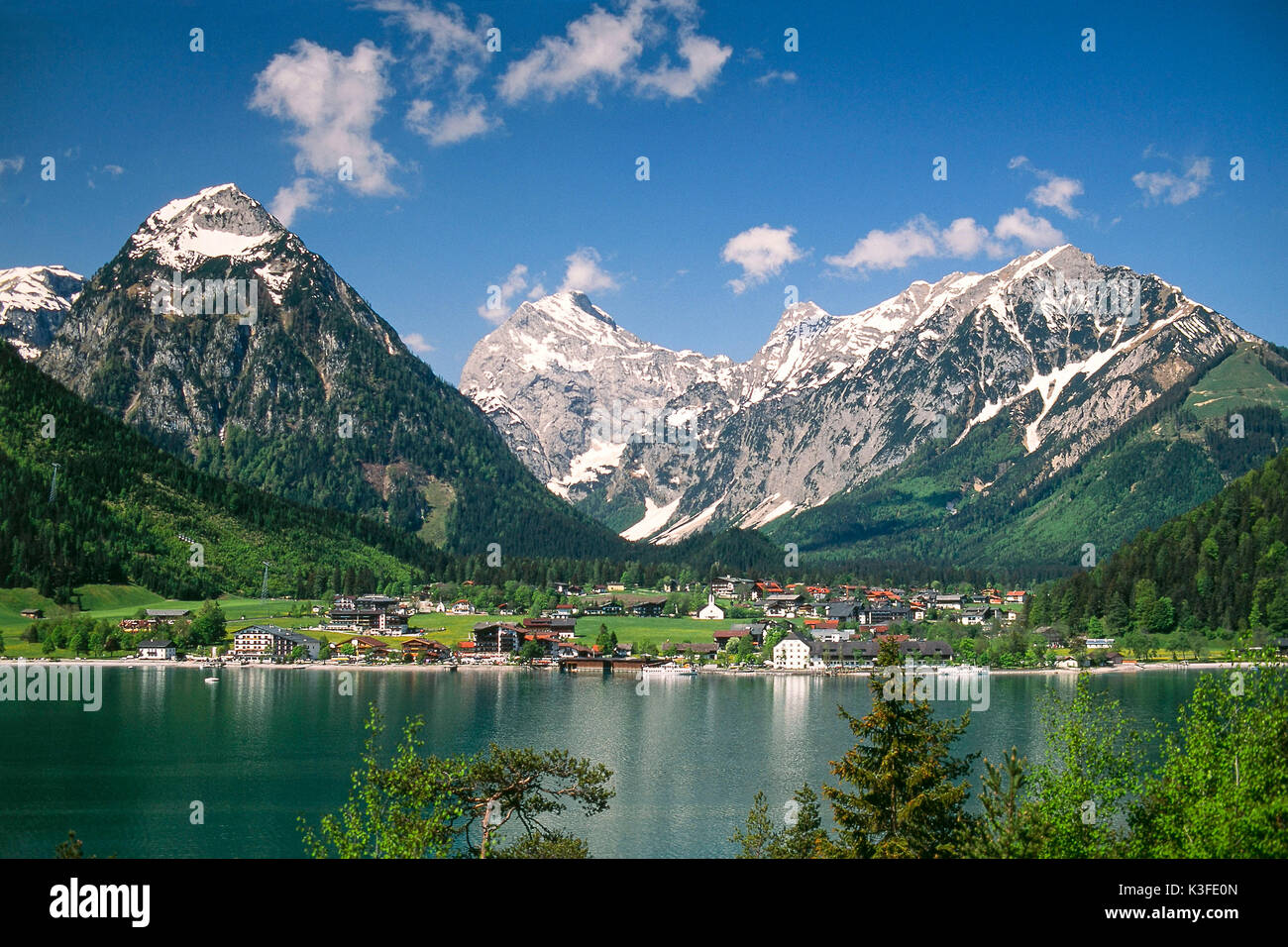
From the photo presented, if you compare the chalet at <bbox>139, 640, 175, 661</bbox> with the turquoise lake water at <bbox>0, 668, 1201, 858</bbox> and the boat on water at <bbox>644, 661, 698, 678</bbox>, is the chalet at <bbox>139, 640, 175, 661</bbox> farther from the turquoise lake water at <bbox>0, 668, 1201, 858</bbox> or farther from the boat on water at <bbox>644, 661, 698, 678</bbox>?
the boat on water at <bbox>644, 661, 698, 678</bbox>

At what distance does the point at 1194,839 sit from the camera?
19.2m

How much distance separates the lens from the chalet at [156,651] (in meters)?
122

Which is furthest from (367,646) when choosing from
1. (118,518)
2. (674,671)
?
(118,518)

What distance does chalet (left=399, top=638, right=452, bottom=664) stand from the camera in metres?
132

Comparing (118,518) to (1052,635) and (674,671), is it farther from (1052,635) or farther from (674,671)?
(1052,635)

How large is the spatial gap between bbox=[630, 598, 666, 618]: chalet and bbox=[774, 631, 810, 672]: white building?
1795 inches

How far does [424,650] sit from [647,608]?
52975mm

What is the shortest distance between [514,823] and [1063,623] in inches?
Result: 4429

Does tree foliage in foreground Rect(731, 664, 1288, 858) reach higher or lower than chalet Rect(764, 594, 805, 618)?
higher

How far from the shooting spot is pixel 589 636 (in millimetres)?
147875

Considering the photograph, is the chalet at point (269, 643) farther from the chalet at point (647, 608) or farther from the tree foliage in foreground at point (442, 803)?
the tree foliage in foreground at point (442, 803)

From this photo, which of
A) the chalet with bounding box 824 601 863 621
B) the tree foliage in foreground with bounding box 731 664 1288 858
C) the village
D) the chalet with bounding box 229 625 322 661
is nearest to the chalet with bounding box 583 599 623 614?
the village
